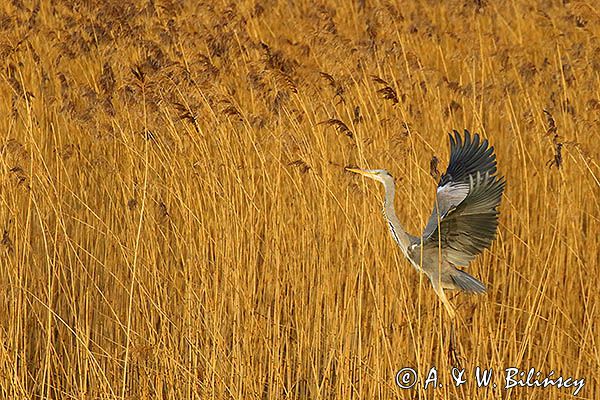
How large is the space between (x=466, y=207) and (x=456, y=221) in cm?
5

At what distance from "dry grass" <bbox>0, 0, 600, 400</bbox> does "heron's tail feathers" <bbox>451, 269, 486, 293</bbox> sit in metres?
0.11

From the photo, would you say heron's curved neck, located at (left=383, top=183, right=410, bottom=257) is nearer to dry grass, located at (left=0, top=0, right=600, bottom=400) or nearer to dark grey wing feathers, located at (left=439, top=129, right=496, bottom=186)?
dry grass, located at (left=0, top=0, right=600, bottom=400)

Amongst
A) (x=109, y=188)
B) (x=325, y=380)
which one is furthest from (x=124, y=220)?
(x=325, y=380)

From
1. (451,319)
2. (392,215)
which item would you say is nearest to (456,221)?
(392,215)

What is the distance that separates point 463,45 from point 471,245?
8.60 feet

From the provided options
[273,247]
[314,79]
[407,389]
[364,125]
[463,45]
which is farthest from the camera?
[463,45]

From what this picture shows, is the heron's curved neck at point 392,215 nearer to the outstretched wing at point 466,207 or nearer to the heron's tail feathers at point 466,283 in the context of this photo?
the outstretched wing at point 466,207

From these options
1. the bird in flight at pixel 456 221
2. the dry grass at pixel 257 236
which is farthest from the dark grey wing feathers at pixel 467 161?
the dry grass at pixel 257 236

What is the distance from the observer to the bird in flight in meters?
2.57

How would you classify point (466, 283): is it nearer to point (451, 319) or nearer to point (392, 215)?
point (451, 319)

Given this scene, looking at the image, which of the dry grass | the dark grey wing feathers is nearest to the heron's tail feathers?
the dry grass

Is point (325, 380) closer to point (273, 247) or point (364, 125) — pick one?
point (273, 247)

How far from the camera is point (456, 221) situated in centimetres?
262

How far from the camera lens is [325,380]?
302 cm
